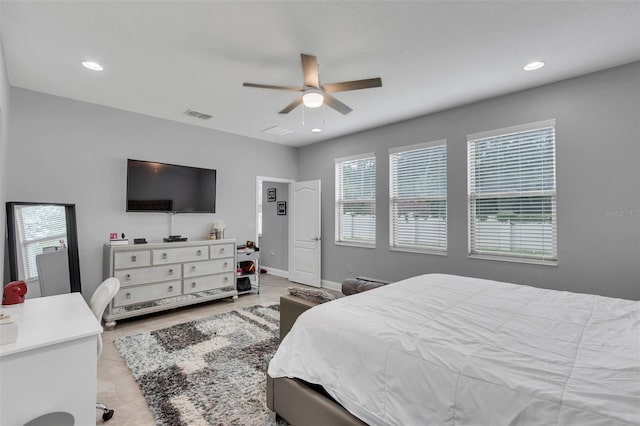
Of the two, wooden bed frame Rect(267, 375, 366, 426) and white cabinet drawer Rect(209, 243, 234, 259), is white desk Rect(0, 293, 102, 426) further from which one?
white cabinet drawer Rect(209, 243, 234, 259)

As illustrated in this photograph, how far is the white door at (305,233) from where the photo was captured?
585cm

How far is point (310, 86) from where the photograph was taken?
105 inches

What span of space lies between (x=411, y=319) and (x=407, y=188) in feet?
10.8

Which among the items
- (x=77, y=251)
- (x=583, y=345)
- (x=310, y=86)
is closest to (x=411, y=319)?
(x=583, y=345)

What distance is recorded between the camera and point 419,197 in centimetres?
454

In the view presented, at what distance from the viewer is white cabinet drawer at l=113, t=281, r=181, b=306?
12.4 ft

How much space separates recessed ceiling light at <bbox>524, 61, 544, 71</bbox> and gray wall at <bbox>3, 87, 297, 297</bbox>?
14.2 feet

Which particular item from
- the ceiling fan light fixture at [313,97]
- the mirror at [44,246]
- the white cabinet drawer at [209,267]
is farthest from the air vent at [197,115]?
the ceiling fan light fixture at [313,97]

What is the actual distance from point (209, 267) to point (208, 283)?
0.78 feet

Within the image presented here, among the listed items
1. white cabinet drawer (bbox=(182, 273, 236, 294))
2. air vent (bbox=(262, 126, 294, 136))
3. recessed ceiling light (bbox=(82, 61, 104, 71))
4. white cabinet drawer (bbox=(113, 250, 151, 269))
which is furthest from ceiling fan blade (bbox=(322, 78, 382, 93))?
white cabinet drawer (bbox=(182, 273, 236, 294))

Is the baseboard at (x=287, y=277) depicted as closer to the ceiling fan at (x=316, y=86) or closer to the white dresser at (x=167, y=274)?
the white dresser at (x=167, y=274)

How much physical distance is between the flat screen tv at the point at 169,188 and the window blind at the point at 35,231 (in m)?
0.86

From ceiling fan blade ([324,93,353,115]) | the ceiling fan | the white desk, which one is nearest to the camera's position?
the white desk

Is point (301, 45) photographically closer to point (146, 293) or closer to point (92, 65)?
point (92, 65)
